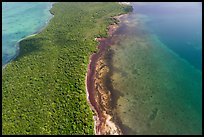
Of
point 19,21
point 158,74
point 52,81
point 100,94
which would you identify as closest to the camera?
point 100,94

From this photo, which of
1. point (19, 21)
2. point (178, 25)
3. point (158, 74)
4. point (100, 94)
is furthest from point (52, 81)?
point (178, 25)

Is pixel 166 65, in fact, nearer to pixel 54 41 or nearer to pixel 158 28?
pixel 158 28

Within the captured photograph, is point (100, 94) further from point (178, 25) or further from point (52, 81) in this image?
point (178, 25)

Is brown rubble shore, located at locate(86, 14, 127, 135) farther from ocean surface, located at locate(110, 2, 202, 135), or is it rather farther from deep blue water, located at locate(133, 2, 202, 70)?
deep blue water, located at locate(133, 2, 202, 70)

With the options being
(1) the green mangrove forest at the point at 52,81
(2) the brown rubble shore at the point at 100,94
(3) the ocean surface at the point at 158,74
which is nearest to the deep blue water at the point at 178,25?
(3) the ocean surface at the point at 158,74

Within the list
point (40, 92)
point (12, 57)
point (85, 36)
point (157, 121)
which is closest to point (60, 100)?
point (40, 92)

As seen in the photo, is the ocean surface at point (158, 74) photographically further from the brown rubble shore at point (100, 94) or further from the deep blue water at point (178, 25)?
the brown rubble shore at point (100, 94)
